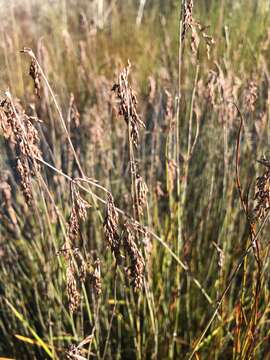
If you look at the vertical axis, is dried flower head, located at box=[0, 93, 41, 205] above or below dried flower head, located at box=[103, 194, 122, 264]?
above

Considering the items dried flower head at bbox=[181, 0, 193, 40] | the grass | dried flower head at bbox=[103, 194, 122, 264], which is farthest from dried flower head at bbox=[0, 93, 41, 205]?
dried flower head at bbox=[181, 0, 193, 40]

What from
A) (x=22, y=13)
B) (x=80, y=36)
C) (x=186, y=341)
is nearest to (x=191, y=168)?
(x=186, y=341)

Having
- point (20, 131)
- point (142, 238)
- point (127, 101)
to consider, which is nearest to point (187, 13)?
point (127, 101)

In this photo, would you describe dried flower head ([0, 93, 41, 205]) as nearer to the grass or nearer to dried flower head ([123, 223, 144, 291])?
the grass

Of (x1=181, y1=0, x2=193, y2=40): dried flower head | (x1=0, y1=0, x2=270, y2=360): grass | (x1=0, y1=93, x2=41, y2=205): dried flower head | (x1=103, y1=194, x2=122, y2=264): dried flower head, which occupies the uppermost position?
(x1=181, y1=0, x2=193, y2=40): dried flower head

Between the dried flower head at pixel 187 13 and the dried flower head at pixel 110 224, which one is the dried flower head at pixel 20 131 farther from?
the dried flower head at pixel 187 13

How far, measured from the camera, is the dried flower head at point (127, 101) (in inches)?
25.7

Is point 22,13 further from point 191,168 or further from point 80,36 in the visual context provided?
point 191,168

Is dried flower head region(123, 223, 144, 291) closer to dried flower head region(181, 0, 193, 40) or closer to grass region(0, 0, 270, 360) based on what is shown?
grass region(0, 0, 270, 360)

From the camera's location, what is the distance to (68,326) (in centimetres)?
127

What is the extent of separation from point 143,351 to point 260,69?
117 centimetres

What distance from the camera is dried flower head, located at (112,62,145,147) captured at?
65 cm

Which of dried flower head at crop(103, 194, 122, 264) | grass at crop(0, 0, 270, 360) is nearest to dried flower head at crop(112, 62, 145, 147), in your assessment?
grass at crop(0, 0, 270, 360)

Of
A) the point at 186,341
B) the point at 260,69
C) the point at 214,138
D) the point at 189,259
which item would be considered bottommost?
the point at 186,341
